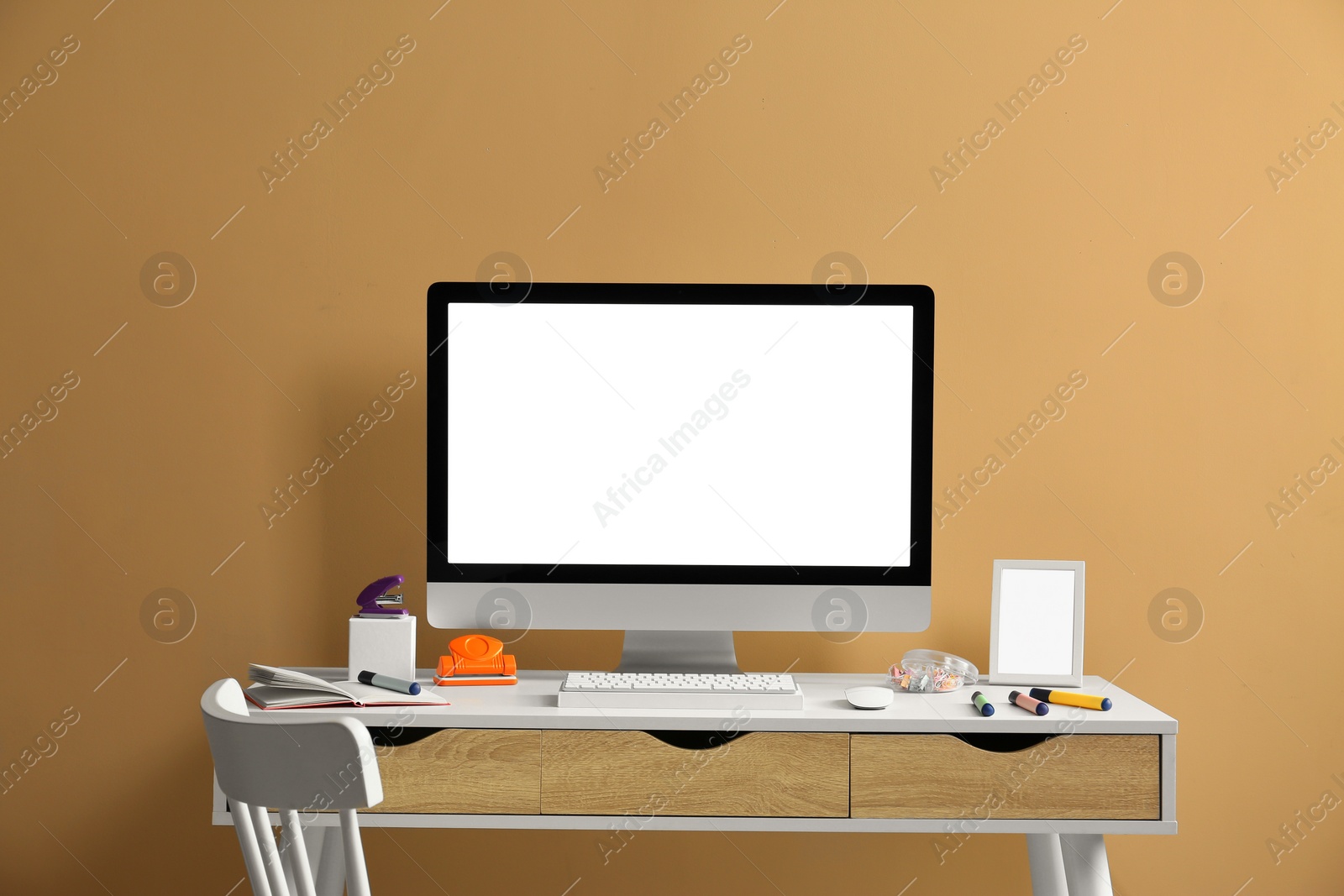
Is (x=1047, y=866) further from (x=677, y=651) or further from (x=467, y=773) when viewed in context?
(x=467, y=773)

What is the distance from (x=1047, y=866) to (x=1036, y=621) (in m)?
0.42

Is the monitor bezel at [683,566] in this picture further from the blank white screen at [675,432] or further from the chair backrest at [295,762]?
the chair backrest at [295,762]

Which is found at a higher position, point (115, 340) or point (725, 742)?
point (115, 340)

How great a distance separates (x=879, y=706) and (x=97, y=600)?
5.03 feet

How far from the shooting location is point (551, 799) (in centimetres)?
135

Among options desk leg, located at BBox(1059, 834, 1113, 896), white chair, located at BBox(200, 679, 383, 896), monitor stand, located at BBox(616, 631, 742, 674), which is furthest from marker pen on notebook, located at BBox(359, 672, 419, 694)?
desk leg, located at BBox(1059, 834, 1113, 896)

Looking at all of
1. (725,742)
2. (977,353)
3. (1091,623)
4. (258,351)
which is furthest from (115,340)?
(1091,623)

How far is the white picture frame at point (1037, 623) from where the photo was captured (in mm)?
1596

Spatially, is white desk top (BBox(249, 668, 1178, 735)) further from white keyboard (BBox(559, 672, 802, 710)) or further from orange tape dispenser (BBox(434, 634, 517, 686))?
orange tape dispenser (BBox(434, 634, 517, 686))

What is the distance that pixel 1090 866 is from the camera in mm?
1387

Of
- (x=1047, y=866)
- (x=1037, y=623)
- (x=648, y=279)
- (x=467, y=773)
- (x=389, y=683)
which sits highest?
(x=648, y=279)

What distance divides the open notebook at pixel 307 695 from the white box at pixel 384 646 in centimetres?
11

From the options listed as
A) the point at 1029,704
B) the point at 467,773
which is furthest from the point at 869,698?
the point at 467,773

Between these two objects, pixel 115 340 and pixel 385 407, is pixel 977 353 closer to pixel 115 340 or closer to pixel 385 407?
pixel 385 407
